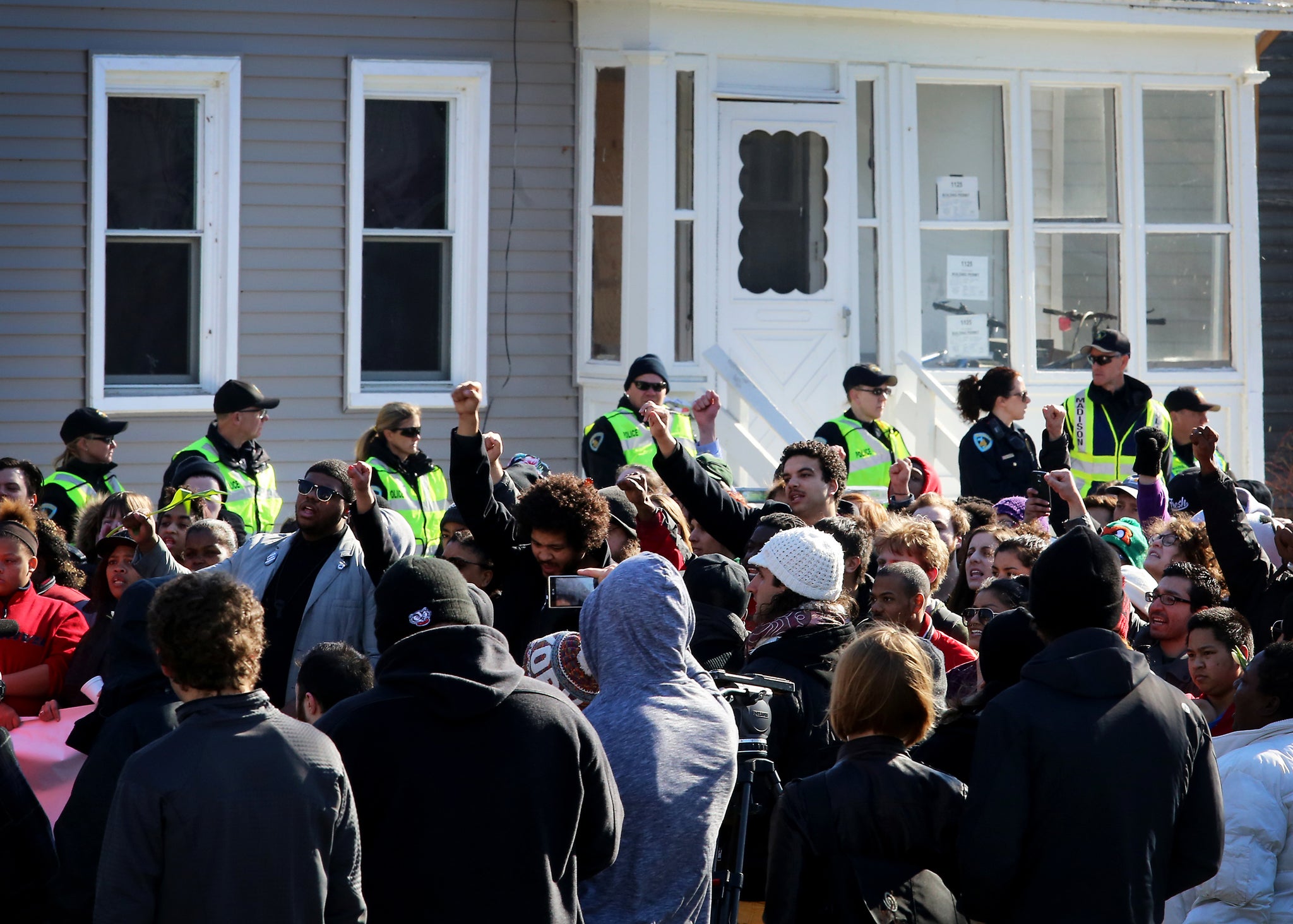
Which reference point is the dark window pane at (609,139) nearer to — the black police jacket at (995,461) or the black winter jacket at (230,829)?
the black police jacket at (995,461)

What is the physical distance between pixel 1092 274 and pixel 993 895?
9.21m

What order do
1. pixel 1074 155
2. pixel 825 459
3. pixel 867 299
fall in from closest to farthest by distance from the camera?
pixel 825 459
pixel 867 299
pixel 1074 155

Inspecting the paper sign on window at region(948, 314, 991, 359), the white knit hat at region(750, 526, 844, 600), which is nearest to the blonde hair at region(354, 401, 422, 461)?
the white knit hat at region(750, 526, 844, 600)

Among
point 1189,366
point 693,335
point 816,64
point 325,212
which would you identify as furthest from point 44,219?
point 1189,366

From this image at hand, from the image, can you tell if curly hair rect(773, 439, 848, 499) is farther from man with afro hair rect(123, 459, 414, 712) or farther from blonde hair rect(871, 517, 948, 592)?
man with afro hair rect(123, 459, 414, 712)

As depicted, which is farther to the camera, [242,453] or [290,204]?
[290,204]

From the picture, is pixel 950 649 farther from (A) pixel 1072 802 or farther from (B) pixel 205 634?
(B) pixel 205 634

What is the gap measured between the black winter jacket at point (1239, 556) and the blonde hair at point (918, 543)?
1.09 metres

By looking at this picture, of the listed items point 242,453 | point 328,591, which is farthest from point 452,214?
point 328,591

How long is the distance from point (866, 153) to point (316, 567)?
22.7ft

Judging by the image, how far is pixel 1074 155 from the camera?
39.0 ft

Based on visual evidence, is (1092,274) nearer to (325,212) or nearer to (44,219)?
(325,212)

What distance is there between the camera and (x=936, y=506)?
7.65 m

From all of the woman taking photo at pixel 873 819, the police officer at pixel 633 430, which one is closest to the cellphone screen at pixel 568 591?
the woman taking photo at pixel 873 819
